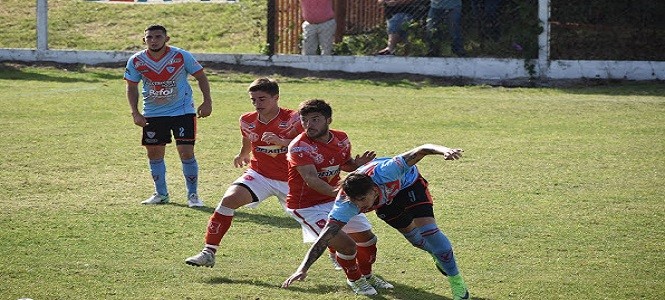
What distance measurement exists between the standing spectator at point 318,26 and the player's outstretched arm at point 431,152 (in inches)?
501

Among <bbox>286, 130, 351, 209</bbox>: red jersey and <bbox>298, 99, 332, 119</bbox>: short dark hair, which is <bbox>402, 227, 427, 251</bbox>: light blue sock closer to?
<bbox>286, 130, 351, 209</bbox>: red jersey

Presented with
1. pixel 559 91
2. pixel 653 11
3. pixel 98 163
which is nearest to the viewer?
pixel 98 163

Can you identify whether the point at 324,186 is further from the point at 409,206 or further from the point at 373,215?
the point at 373,215

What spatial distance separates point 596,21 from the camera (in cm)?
2041

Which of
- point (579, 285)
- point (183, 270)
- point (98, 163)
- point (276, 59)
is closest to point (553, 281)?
Result: point (579, 285)

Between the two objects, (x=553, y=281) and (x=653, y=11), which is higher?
(x=653, y=11)

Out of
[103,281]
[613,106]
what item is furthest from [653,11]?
[103,281]

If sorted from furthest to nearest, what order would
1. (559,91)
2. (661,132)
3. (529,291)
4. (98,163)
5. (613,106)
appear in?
1. (559,91)
2. (613,106)
3. (661,132)
4. (98,163)
5. (529,291)

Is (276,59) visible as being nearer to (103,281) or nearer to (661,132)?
(661,132)

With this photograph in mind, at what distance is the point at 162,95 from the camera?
36.8ft

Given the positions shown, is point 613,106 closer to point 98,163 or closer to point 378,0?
point 378,0

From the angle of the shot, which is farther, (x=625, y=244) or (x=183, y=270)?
(x=625, y=244)

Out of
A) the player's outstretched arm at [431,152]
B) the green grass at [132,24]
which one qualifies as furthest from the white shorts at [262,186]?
the green grass at [132,24]

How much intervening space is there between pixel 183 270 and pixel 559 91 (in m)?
10.8
